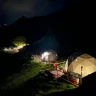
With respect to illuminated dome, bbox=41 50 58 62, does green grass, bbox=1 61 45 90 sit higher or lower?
lower

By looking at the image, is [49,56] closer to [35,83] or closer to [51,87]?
[35,83]

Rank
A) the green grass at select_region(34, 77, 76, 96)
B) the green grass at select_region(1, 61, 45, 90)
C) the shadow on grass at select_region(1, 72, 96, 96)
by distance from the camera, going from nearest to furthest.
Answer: the shadow on grass at select_region(1, 72, 96, 96) < the green grass at select_region(34, 77, 76, 96) < the green grass at select_region(1, 61, 45, 90)

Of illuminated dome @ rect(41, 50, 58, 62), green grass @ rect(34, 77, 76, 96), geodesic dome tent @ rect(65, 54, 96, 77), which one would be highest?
illuminated dome @ rect(41, 50, 58, 62)

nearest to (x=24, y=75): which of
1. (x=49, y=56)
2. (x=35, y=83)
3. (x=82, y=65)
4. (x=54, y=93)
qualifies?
(x=35, y=83)

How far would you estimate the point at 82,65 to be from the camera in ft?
91.7

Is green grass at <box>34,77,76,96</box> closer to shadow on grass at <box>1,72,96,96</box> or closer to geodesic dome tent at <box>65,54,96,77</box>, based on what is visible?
shadow on grass at <box>1,72,96,96</box>

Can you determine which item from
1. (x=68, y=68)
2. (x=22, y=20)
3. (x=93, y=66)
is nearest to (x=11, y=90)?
(x=68, y=68)

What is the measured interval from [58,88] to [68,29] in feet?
232

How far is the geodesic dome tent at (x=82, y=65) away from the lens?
27.5m

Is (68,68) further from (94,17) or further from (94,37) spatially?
(94,17)

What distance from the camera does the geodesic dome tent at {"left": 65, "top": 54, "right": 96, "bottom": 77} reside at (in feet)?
90.1

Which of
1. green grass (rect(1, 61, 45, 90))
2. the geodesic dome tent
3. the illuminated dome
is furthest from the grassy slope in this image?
the illuminated dome

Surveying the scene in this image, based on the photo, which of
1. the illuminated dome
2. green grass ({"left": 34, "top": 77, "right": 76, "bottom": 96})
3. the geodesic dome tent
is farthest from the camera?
the illuminated dome

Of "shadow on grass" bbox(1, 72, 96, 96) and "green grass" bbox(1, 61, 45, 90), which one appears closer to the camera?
"shadow on grass" bbox(1, 72, 96, 96)
